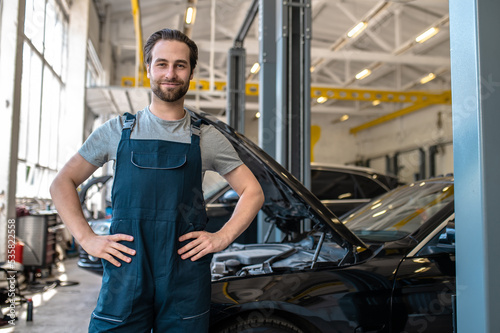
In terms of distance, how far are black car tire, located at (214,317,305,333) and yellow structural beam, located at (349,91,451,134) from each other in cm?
1698

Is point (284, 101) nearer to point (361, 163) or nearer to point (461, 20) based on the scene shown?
point (461, 20)

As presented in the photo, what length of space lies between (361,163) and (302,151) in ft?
71.3

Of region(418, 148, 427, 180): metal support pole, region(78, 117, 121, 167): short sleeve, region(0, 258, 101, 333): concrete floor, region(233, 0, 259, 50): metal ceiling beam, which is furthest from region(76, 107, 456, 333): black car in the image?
region(418, 148, 427, 180): metal support pole

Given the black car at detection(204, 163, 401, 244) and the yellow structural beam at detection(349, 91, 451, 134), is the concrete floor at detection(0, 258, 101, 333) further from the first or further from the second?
the yellow structural beam at detection(349, 91, 451, 134)

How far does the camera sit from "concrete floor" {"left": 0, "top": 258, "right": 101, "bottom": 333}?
4.12 meters

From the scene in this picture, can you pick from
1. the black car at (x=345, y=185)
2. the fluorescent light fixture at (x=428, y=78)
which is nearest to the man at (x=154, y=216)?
the black car at (x=345, y=185)

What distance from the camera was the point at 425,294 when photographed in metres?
2.27

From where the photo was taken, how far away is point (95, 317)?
5.07 ft

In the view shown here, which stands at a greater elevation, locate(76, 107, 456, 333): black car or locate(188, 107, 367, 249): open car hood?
locate(188, 107, 367, 249): open car hood

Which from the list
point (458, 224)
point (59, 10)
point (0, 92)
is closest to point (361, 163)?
point (59, 10)

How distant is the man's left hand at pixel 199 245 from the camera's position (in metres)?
1.54

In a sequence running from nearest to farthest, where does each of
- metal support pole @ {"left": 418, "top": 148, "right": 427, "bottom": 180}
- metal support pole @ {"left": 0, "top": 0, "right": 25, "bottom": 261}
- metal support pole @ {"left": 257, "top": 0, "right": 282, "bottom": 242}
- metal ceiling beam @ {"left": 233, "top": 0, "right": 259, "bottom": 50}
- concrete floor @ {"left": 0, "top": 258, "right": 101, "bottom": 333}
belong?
concrete floor @ {"left": 0, "top": 258, "right": 101, "bottom": 333}
metal support pole @ {"left": 257, "top": 0, "right": 282, "bottom": 242}
metal ceiling beam @ {"left": 233, "top": 0, "right": 259, "bottom": 50}
metal support pole @ {"left": 0, "top": 0, "right": 25, "bottom": 261}
metal support pole @ {"left": 418, "top": 148, "right": 427, "bottom": 180}

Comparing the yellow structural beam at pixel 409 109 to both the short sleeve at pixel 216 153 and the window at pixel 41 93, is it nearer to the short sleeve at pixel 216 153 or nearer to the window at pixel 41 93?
the window at pixel 41 93

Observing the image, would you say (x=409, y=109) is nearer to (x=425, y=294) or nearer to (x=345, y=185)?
(x=345, y=185)
